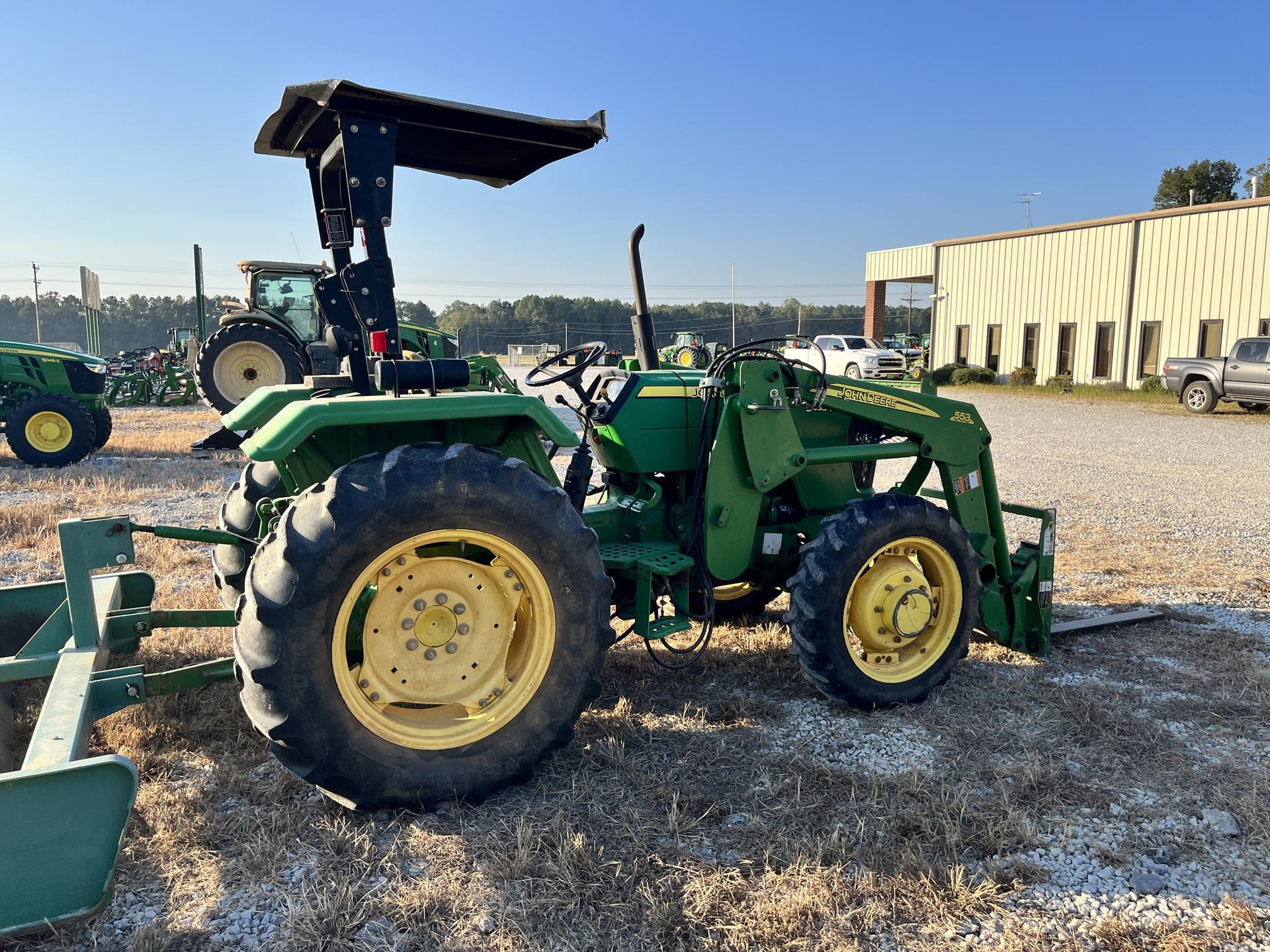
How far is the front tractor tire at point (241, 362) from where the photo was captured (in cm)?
1266

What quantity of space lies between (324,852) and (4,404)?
10.1m

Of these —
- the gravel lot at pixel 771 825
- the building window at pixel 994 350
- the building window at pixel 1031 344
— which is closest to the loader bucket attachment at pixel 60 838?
the gravel lot at pixel 771 825

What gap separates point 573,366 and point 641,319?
1.88ft

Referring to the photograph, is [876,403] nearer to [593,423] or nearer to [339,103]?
[593,423]

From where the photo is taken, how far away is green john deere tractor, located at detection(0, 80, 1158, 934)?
2.55 metres

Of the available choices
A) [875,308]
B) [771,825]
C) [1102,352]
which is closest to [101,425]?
[771,825]

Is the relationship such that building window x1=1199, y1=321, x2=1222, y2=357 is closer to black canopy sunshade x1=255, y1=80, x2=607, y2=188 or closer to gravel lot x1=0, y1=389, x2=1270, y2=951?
gravel lot x1=0, y1=389, x2=1270, y2=951

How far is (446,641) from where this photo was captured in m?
2.90

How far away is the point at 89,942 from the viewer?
7.11ft

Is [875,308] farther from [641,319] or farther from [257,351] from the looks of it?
[641,319]

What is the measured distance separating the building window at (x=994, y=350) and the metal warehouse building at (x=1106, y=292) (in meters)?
0.03

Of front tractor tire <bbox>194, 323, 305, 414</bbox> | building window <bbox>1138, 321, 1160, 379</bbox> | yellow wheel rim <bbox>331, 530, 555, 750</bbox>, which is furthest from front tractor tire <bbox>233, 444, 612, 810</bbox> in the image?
building window <bbox>1138, 321, 1160, 379</bbox>

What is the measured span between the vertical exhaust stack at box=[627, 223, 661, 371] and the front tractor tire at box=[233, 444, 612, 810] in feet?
4.84

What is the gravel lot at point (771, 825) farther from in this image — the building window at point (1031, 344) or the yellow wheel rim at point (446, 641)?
the building window at point (1031, 344)
